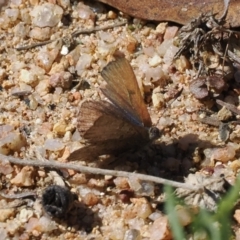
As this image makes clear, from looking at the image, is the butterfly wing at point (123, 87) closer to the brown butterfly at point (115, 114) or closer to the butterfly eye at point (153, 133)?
the brown butterfly at point (115, 114)

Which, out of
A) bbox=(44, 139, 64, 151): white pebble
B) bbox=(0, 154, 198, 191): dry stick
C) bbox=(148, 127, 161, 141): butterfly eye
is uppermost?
bbox=(148, 127, 161, 141): butterfly eye

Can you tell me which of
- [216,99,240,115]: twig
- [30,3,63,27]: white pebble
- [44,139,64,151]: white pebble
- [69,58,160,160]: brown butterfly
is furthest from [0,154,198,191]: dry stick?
[30,3,63,27]: white pebble

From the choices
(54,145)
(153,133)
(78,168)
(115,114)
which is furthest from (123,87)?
(54,145)

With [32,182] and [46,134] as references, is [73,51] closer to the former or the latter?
[46,134]

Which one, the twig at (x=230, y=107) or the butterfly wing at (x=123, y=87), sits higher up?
the butterfly wing at (x=123, y=87)

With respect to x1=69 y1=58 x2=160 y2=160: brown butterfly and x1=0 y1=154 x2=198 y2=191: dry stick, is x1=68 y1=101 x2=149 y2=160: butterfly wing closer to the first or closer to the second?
x1=69 y1=58 x2=160 y2=160: brown butterfly

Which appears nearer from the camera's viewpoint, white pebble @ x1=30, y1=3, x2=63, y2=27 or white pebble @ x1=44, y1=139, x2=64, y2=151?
white pebble @ x1=44, y1=139, x2=64, y2=151

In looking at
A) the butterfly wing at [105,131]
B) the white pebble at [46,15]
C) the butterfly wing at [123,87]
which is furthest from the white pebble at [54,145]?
the white pebble at [46,15]

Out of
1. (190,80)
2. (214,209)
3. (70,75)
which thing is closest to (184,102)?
(190,80)
